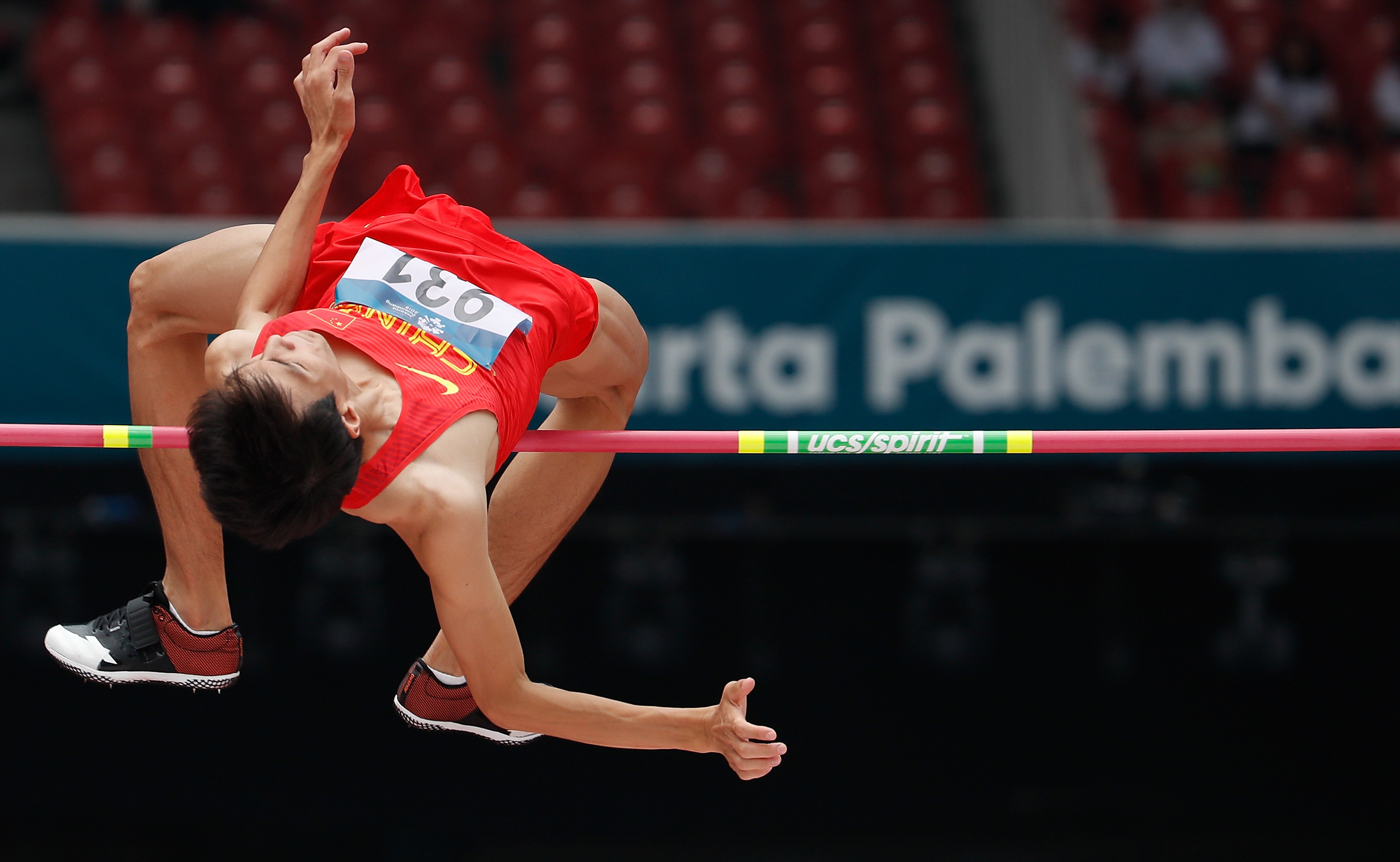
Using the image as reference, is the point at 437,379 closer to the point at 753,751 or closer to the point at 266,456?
the point at 266,456

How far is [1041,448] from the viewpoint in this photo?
135 inches

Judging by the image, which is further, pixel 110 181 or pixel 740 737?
pixel 110 181

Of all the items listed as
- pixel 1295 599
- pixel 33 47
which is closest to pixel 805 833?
pixel 1295 599

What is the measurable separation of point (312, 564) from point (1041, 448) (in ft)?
15.9

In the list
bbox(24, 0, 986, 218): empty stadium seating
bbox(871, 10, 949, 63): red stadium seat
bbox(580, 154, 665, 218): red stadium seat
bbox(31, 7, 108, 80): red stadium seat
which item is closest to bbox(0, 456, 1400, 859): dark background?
bbox(580, 154, 665, 218): red stadium seat

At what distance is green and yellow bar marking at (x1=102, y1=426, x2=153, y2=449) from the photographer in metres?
3.19

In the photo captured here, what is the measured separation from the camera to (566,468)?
3631 millimetres

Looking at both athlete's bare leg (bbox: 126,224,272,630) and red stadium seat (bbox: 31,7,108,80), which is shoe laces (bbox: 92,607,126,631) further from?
red stadium seat (bbox: 31,7,108,80)

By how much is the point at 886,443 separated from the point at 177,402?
172 centimetres

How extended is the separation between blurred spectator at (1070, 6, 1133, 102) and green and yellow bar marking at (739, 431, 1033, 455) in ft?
18.2

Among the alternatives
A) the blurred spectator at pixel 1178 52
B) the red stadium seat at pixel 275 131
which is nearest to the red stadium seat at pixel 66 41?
the red stadium seat at pixel 275 131

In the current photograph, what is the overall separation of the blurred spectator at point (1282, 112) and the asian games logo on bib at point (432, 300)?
6.21 m

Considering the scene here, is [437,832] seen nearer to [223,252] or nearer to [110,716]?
[110,716]

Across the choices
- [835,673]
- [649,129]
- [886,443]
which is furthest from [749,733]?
[649,129]
